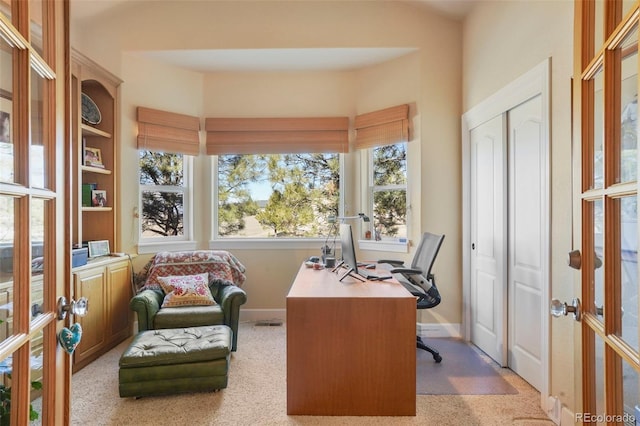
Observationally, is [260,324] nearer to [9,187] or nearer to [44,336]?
[44,336]

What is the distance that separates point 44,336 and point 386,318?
→ 5.19 feet

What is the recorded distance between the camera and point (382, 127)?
349 centimetres

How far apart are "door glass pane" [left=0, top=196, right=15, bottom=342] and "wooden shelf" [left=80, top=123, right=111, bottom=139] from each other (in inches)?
97.6

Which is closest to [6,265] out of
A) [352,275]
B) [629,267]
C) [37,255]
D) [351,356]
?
[37,255]

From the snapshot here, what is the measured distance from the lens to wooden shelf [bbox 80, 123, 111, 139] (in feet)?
9.51

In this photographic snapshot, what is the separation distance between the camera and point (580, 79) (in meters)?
1.06

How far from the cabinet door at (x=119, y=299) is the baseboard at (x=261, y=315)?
3.69 feet

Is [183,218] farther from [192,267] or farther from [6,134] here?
[6,134]

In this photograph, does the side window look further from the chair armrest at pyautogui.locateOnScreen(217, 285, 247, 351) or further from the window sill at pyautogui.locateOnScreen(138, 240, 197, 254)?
the window sill at pyautogui.locateOnScreen(138, 240, 197, 254)

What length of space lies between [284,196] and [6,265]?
3.08 metres

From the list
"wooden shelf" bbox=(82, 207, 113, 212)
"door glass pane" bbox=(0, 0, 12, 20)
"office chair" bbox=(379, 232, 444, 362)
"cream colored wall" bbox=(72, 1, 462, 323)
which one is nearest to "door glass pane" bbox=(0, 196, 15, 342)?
"door glass pane" bbox=(0, 0, 12, 20)

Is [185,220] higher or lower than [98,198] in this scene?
lower

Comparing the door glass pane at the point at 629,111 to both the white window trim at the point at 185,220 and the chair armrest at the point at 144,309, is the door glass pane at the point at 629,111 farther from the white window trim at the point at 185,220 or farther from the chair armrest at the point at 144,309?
the white window trim at the point at 185,220

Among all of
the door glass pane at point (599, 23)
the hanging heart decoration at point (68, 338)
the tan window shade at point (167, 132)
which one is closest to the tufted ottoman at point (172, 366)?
the hanging heart decoration at point (68, 338)
